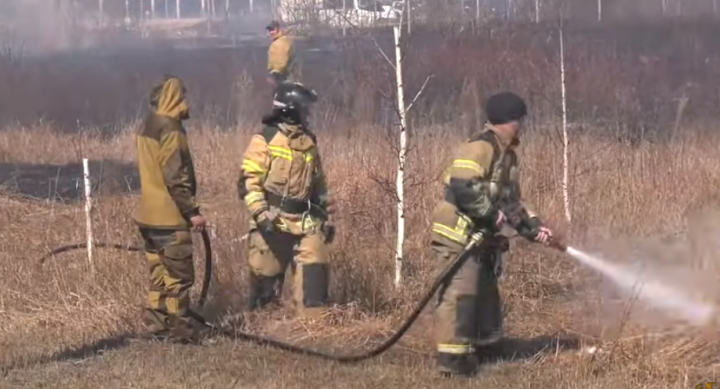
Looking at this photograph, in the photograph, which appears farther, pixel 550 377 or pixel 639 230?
pixel 639 230

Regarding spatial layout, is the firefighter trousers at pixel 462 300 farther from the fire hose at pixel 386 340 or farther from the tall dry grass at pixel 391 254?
the tall dry grass at pixel 391 254

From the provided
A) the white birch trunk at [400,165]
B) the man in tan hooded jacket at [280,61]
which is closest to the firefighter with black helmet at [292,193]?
the white birch trunk at [400,165]

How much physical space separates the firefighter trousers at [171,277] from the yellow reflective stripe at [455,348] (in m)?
1.57

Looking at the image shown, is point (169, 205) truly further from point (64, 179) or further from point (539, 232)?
point (64, 179)

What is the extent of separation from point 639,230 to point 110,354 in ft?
11.2

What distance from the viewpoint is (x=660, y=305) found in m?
6.20

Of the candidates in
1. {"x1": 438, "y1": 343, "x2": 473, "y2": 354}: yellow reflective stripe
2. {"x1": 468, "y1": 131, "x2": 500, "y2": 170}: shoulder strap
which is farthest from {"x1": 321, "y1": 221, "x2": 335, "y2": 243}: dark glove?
{"x1": 468, "y1": 131, "x2": 500, "y2": 170}: shoulder strap

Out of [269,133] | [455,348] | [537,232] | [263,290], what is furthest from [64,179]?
[537,232]

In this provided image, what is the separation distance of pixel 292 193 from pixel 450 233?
4.17 ft

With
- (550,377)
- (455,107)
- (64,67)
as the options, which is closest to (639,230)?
(550,377)

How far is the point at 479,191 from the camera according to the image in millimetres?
5914

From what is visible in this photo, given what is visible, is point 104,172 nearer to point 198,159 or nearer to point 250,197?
point 198,159

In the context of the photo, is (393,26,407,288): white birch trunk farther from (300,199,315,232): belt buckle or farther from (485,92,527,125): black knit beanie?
(485,92,527,125): black knit beanie

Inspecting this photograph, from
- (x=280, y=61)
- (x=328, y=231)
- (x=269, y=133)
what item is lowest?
(x=328, y=231)
